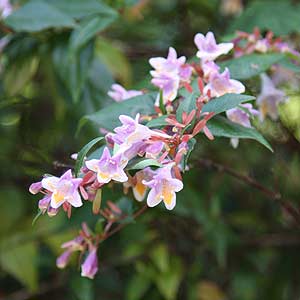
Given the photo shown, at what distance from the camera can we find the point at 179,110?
0.64 meters

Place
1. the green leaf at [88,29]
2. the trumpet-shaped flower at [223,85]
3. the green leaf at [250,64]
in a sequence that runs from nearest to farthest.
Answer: the trumpet-shaped flower at [223,85] → the green leaf at [250,64] → the green leaf at [88,29]

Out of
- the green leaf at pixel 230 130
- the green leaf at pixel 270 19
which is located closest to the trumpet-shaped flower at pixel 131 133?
the green leaf at pixel 230 130

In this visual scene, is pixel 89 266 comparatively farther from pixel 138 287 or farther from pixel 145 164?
pixel 138 287

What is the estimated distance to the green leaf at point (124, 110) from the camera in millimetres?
715

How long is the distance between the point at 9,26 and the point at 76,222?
0.37 m

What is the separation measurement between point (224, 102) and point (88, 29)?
0.38 metres

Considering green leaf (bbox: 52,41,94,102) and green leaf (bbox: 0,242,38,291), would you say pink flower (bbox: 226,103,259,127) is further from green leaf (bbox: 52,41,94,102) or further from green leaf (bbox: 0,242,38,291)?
green leaf (bbox: 0,242,38,291)

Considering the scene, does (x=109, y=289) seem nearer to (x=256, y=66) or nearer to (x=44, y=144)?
(x=44, y=144)

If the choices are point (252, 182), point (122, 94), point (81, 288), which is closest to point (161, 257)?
point (81, 288)

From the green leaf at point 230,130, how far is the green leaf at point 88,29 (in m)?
0.32

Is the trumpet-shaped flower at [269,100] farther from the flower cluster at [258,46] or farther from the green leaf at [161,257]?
the green leaf at [161,257]

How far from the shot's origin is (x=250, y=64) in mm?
814

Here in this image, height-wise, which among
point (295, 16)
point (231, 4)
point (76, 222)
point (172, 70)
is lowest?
point (76, 222)

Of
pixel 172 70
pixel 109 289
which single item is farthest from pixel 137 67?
pixel 172 70
